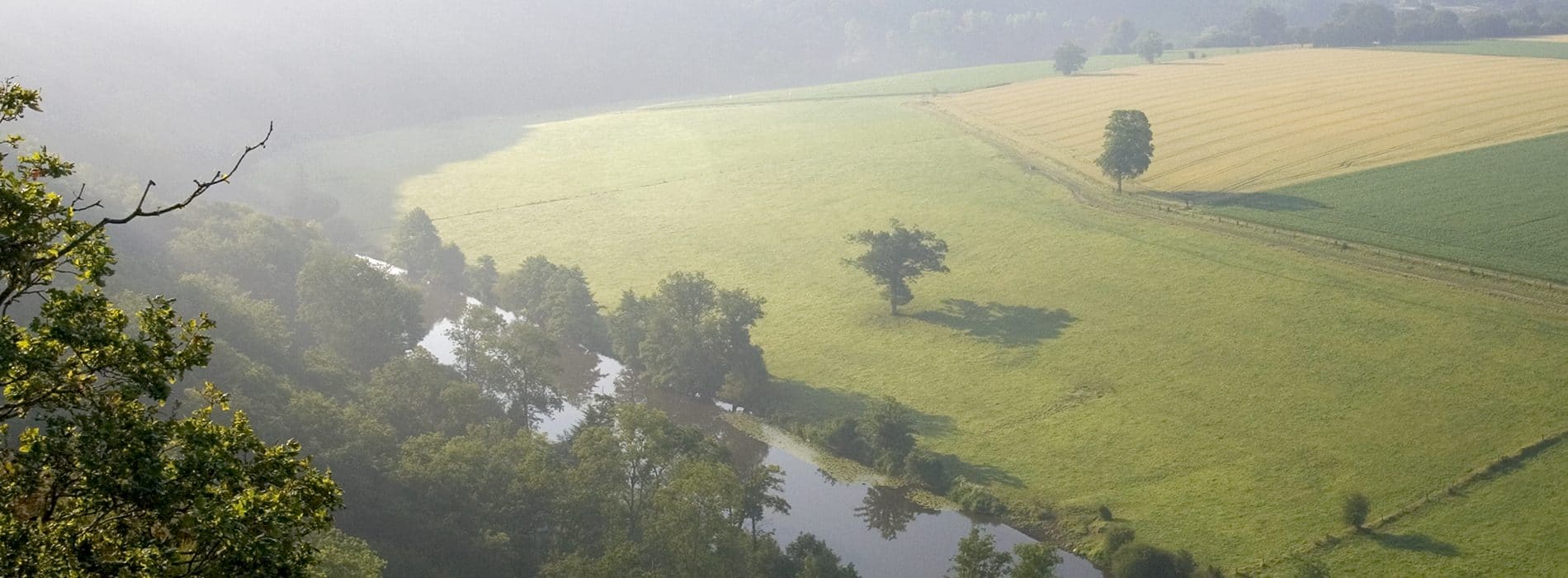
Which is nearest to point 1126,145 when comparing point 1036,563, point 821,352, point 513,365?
point 821,352

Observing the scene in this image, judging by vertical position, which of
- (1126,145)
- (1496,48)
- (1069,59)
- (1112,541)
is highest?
(1069,59)

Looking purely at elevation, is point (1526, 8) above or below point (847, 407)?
above

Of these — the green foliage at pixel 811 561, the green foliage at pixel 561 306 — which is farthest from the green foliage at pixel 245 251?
the green foliage at pixel 811 561

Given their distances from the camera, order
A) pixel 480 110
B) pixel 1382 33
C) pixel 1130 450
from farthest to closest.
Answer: pixel 480 110, pixel 1382 33, pixel 1130 450

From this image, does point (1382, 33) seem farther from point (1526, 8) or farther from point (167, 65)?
point (167, 65)

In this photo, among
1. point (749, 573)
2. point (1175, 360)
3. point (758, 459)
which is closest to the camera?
point (749, 573)

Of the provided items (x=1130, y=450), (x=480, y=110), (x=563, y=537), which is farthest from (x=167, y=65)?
(x=1130, y=450)

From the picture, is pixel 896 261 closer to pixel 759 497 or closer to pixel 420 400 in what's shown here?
pixel 759 497
